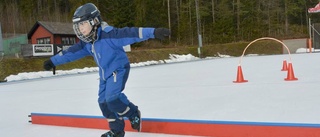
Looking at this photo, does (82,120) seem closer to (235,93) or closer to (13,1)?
(235,93)

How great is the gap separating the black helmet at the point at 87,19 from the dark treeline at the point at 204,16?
32.6m

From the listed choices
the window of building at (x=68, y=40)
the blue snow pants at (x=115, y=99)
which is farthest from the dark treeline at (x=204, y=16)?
the blue snow pants at (x=115, y=99)

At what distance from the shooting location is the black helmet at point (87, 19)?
258cm

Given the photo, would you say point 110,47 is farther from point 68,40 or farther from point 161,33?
point 68,40

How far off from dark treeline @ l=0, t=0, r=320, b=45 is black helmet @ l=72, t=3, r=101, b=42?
3256 centimetres

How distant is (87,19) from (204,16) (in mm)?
39258

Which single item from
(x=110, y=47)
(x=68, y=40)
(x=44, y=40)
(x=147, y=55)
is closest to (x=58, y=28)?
(x=68, y=40)

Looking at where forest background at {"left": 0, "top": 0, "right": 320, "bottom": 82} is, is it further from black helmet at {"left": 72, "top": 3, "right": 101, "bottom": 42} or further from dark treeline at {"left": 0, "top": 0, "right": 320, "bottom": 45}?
black helmet at {"left": 72, "top": 3, "right": 101, "bottom": 42}

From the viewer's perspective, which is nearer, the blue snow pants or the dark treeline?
the blue snow pants

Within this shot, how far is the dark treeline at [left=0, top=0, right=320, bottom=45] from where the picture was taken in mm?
37094

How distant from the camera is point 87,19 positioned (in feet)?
8.46

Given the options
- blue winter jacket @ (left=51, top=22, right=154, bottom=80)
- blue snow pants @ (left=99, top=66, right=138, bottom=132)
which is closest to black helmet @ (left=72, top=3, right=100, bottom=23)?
blue winter jacket @ (left=51, top=22, right=154, bottom=80)

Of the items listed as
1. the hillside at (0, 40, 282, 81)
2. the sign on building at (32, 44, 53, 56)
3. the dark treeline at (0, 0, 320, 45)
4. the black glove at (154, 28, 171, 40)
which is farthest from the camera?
the dark treeline at (0, 0, 320, 45)

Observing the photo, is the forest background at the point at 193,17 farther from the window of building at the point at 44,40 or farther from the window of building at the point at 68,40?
the window of building at the point at 44,40
